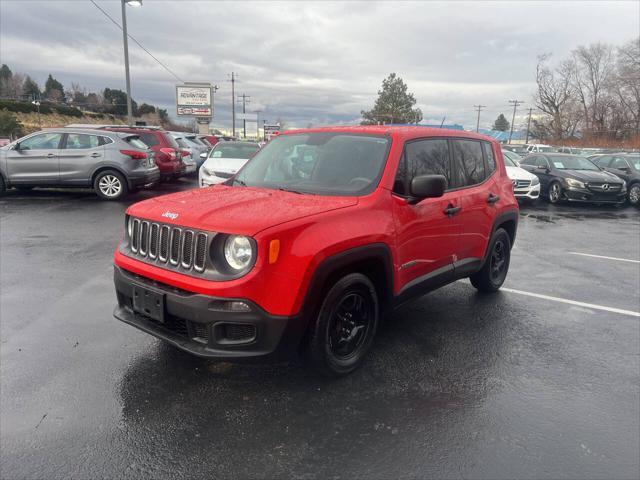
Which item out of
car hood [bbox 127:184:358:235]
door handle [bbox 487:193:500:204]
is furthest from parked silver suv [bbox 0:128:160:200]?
door handle [bbox 487:193:500:204]

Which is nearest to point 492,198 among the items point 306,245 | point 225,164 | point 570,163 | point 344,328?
point 344,328

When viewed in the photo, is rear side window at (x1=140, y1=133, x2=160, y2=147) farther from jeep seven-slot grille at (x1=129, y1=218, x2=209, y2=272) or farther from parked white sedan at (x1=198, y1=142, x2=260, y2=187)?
jeep seven-slot grille at (x1=129, y1=218, x2=209, y2=272)

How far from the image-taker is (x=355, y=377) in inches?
136

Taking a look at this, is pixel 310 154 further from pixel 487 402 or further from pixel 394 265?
pixel 487 402

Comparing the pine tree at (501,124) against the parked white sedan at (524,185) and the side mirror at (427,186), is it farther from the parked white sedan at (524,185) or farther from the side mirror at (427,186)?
the side mirror at (427,186)

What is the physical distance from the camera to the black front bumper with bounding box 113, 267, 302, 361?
110 inches

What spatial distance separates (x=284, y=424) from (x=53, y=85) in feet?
334

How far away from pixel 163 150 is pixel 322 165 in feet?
37.0

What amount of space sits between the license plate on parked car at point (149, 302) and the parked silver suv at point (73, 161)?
933 centimetres

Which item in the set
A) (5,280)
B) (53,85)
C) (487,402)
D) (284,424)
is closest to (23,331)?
(5,280)

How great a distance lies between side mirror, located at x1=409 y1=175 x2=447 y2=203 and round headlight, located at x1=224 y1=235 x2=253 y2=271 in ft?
4.73

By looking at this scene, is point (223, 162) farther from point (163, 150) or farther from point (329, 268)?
point (329, 268)

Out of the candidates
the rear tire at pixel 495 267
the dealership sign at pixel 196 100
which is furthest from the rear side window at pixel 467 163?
the dealership sign at pixel 196 100

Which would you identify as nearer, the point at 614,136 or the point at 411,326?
the point at 411,326
